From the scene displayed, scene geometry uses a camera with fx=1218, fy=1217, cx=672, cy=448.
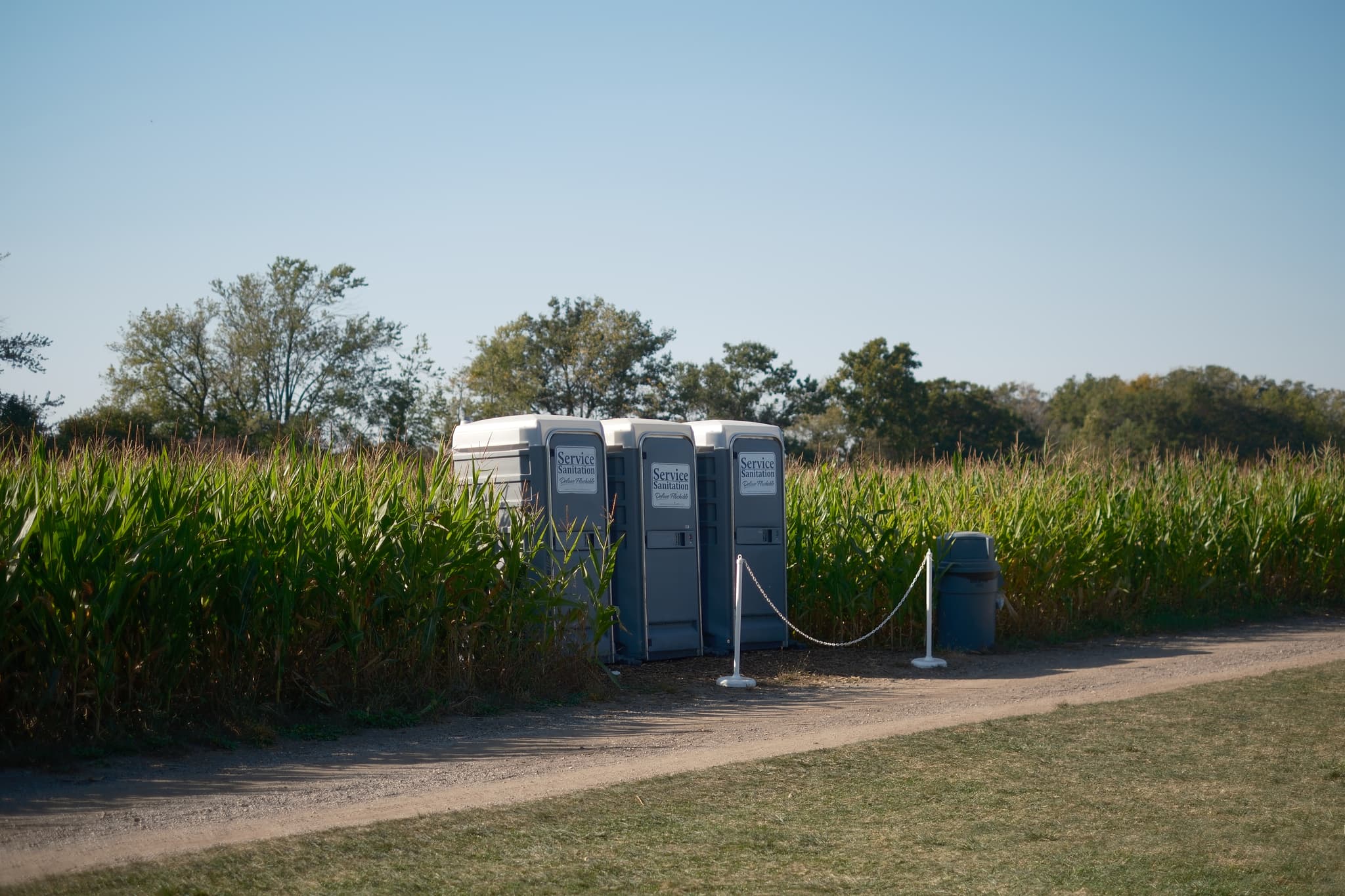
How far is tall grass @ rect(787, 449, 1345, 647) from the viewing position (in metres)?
13.7

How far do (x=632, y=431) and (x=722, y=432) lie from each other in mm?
1212

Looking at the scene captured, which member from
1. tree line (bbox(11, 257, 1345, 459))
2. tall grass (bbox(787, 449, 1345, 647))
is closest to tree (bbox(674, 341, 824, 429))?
tree line (bbox(11, 257, 1345, 459))

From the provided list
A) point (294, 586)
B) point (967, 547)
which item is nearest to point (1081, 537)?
point (967, 547)

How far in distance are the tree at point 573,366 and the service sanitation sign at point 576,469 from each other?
42.5 metres

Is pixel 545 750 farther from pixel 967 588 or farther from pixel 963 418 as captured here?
pixel 963 418

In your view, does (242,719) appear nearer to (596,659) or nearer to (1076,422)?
(596,659)

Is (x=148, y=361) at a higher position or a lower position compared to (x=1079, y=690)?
higher

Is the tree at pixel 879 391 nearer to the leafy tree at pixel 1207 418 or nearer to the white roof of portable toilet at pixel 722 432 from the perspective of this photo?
the leafy tree at pixel 1207 418

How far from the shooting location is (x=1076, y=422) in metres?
82.1

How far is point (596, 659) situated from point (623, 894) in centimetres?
541

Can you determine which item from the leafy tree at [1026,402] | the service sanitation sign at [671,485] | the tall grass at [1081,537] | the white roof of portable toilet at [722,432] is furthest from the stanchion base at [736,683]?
the leafy tree at [1026,402]

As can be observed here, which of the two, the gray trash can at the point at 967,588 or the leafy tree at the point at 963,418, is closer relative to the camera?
the gray trash can at the point at 967,588

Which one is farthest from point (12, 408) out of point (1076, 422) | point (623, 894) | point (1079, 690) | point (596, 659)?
point (1076, 422)

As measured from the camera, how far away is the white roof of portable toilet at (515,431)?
35.7 feet
